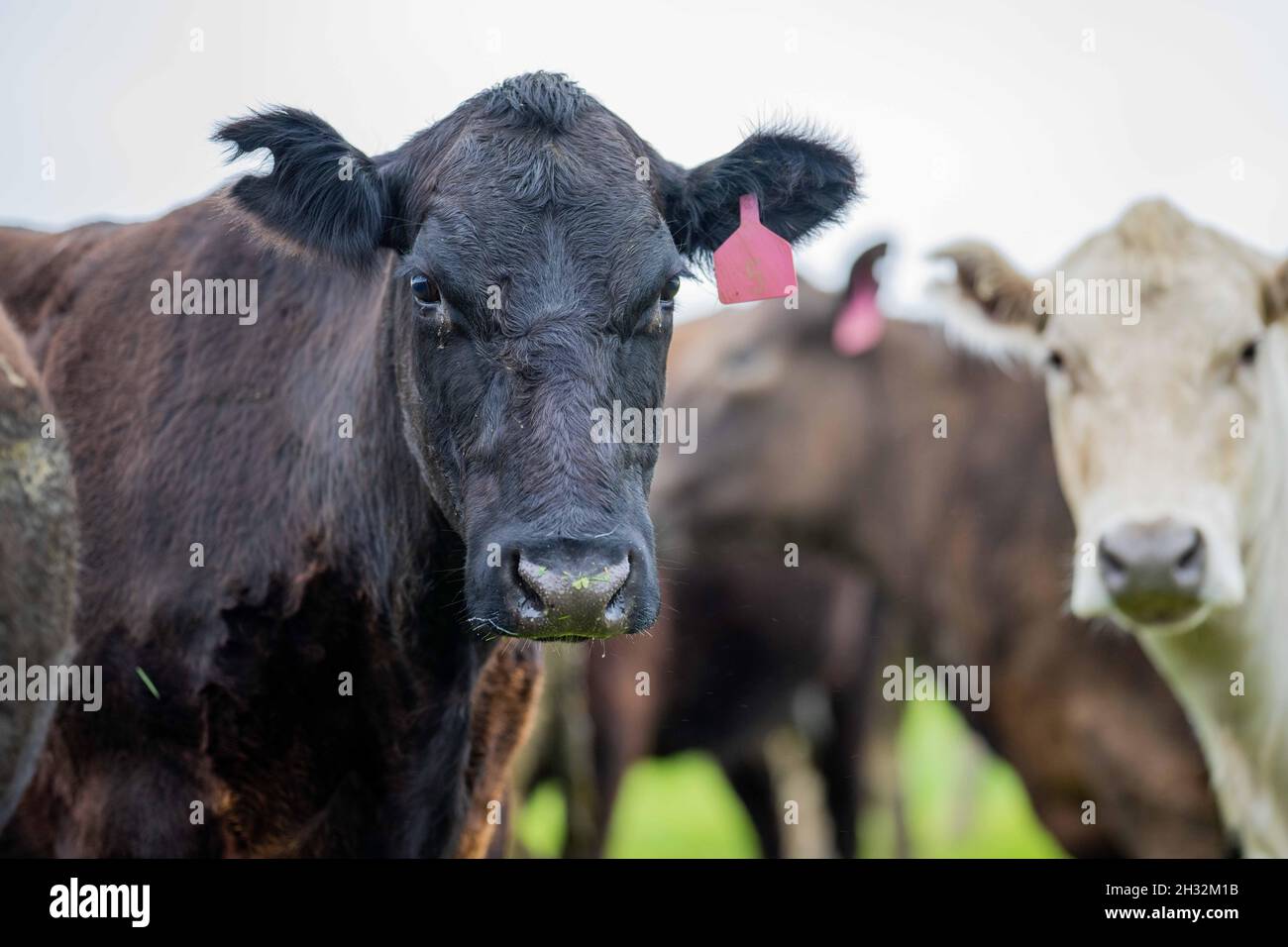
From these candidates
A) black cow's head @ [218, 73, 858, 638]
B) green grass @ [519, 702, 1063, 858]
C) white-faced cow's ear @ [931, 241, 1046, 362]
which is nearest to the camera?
black cow's head @ [218, 73, 858, 638]

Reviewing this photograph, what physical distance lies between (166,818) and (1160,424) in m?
3.44

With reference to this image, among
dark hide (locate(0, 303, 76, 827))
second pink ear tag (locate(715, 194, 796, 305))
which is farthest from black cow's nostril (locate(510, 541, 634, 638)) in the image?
second pink ear tag (locate(715, 194, 796, 305))

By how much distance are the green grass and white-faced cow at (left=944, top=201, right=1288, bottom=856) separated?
2198 mm

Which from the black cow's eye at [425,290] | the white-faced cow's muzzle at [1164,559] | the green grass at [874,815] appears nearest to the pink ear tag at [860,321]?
the green grass at [874,815]

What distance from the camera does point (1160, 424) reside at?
4883 mm

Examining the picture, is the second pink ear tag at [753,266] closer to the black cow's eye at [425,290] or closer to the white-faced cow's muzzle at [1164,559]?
the black cow's eye at [425,290]

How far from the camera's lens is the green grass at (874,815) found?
905 centimetres

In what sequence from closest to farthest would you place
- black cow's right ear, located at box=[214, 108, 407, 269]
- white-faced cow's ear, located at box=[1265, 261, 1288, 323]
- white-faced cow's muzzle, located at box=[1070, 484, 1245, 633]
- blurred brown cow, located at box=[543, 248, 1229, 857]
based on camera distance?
black cow's right ear, located at box=[214, 108, 407, 269] < white-faced cow's muzzle, located at box=[1070, 484, 1245, 633] < white-faced cow's ear, located at box=[1265, 261, 1288, 323] < blurred brown cow, located at box=[543, 248, 1229, 857]

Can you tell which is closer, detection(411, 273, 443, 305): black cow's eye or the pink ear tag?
detection(411, 273, 443, 305): black cow's eye

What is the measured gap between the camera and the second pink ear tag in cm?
391

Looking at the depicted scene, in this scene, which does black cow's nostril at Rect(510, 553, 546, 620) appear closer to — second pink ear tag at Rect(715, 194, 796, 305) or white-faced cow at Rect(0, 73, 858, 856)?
white-faced cow at Rect(0, 73, 858, 856)

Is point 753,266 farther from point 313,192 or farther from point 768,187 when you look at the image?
point 313,192
